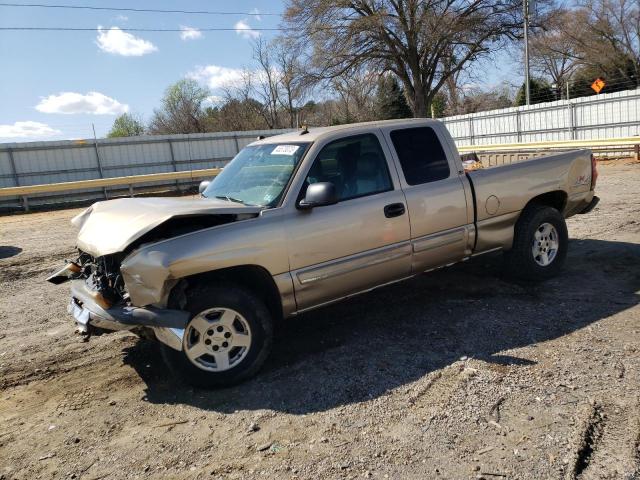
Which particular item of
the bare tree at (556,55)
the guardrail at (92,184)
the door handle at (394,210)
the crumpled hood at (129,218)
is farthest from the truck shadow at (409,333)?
the bare tree at (556,55)

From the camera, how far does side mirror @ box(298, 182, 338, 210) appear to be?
4.07 meters

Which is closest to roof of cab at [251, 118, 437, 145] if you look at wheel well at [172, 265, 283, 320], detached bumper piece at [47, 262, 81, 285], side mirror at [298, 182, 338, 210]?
side mirror at [298, 182, 338, 210]

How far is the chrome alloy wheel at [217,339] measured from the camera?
3.85 meters

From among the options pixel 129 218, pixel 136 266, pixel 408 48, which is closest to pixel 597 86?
pixel 408 48

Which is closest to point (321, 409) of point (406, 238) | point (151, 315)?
point (151, 315)

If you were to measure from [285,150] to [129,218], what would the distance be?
1.50 metres

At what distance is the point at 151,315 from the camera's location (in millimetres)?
3648

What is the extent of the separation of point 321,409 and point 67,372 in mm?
2354

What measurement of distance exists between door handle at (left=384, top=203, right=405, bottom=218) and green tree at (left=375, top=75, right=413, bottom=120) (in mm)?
42010

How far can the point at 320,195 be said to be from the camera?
13.4 feet

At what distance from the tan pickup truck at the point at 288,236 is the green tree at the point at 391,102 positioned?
4131 centimetres

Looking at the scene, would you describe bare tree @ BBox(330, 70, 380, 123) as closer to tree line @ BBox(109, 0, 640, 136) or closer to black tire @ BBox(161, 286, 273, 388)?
tree line @ BBox(109, 0, 640, 136)

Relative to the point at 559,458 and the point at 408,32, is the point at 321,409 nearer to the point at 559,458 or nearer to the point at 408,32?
the point at 559,458

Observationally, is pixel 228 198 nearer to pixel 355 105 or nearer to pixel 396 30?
pixel 396 30
